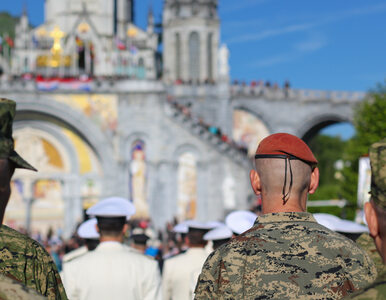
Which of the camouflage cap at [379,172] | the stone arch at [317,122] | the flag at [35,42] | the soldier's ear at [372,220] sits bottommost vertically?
the soldier's ear at [372,220]

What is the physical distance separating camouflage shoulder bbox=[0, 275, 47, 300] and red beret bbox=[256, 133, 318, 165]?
2.21 m

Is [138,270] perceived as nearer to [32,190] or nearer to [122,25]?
[32,190]

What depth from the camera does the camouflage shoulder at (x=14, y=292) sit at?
9.23ft

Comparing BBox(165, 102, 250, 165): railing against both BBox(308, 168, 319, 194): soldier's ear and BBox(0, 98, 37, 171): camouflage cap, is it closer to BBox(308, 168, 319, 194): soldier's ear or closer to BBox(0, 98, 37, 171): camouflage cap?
BBox(308, 168, 319, 194): soldier's ear

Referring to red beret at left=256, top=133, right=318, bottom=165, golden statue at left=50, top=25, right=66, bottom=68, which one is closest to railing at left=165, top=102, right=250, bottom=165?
golden statue at left=50, top=25, right=66, bottom=68

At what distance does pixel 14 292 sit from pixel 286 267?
6.43 ft

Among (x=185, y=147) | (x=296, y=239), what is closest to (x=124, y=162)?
(x=185, y=147)

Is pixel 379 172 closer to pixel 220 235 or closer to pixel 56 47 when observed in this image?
pixel 220 235

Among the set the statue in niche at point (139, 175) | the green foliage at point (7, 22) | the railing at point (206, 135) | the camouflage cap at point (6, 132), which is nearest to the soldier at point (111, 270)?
the camouflage cap at point (6, 132)

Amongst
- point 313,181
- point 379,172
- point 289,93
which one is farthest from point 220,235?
point 289,93

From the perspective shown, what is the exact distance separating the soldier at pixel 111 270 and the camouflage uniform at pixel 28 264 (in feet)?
8.60

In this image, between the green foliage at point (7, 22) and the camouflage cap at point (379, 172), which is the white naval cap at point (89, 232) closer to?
the camouflage cap at point (379, 172)

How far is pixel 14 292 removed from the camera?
9.28 ft

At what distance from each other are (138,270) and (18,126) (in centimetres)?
3465
